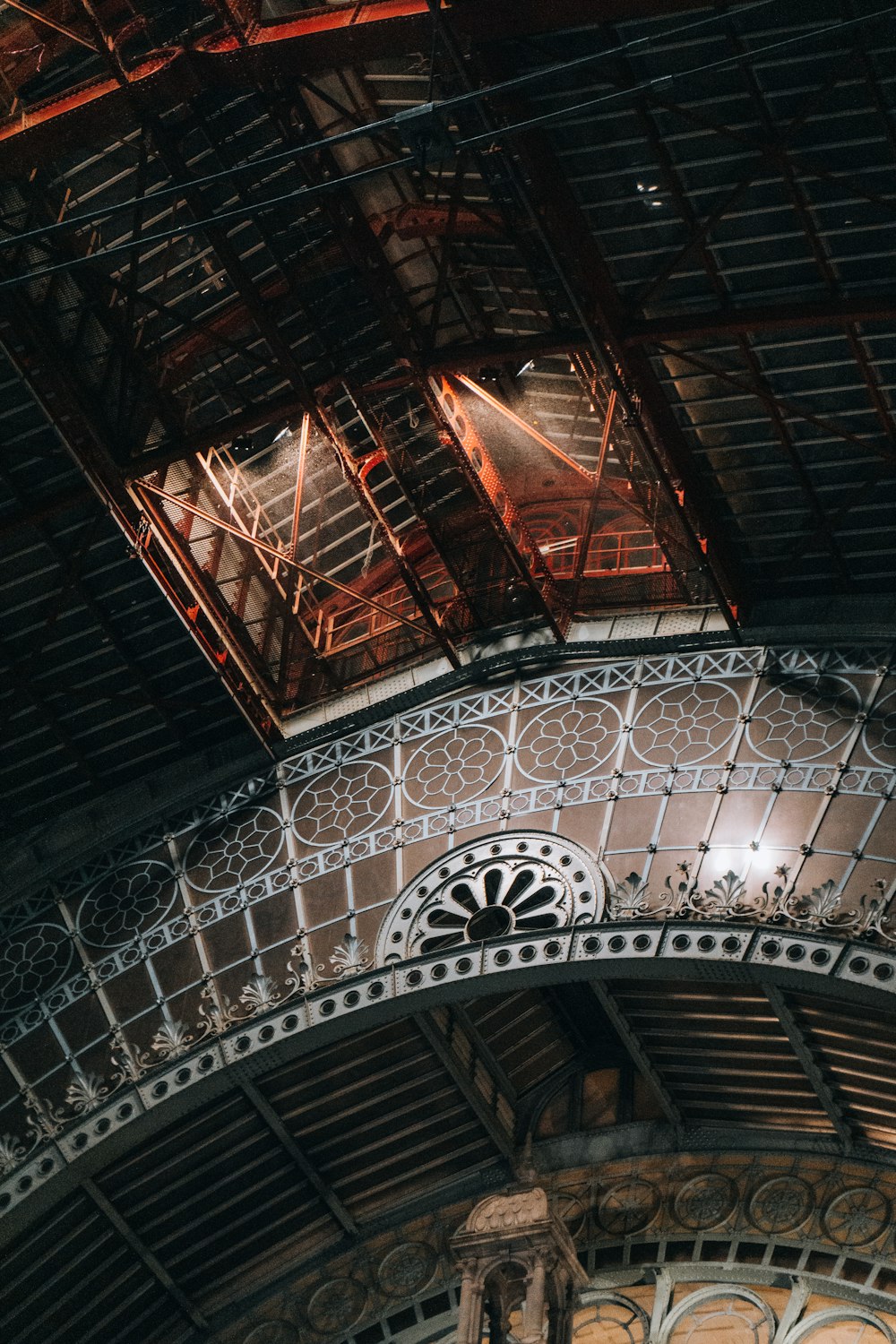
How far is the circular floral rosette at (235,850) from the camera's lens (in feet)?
85.8

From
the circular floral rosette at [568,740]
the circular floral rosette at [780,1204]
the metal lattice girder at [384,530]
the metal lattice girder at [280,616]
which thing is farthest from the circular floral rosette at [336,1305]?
the metal lattice girder at [384,530]

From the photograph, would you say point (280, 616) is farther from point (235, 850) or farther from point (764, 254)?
point (764, 254)

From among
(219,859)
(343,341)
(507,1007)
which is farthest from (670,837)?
(343,341)

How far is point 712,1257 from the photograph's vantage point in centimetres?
2567

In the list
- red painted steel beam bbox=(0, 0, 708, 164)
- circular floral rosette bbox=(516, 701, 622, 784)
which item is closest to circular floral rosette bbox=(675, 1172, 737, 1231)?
circular floral rosette bbox=(516, 701, 622, 784)

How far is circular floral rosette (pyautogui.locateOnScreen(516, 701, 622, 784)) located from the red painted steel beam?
31.5ft

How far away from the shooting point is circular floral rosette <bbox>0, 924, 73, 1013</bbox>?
84.9ft

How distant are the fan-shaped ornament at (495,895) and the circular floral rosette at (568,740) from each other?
43.7 inches

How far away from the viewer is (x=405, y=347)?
80.2ft

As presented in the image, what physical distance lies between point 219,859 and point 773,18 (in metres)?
14.2

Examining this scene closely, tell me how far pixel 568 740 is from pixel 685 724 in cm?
180

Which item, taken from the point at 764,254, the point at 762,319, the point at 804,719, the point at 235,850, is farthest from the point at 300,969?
the point at 764,254

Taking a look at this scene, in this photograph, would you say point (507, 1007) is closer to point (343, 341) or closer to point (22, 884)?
point (22, 884)

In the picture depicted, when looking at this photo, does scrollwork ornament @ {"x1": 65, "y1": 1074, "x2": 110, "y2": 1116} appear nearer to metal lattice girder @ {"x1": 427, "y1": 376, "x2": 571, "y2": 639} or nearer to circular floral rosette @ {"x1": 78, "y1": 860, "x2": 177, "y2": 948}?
circular floral rosette @ {"x1": 78, "y1": 860, "x2": 177, "y2": 948}
